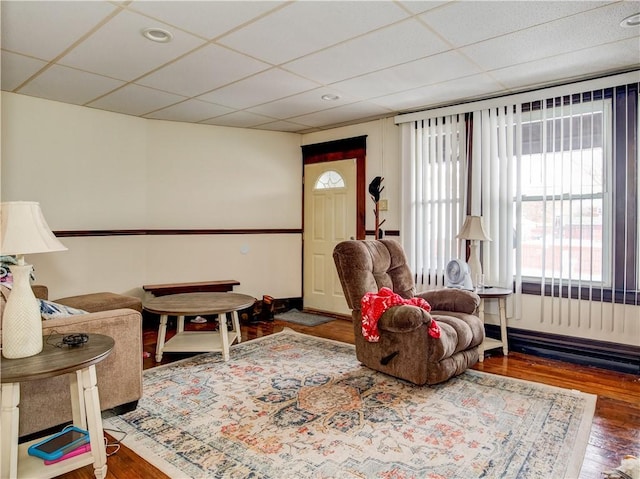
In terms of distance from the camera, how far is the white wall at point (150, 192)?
157 inches

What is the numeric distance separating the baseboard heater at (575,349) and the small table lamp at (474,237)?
601 millimetres

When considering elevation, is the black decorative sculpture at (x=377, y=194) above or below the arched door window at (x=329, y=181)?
below

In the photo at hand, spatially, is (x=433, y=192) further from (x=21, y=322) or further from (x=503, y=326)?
(x=21, y=322)

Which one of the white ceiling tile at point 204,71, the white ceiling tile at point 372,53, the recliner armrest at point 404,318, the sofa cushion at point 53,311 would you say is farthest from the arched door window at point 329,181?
the sofa cushion at point 53,311

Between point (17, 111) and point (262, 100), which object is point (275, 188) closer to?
point (262, 100)

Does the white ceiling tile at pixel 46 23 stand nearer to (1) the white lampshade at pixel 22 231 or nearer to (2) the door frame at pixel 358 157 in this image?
(1) the white lampshade at pixel 22 231

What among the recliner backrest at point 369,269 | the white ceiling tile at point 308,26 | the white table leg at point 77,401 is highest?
the white ceiling tile at point 308,26

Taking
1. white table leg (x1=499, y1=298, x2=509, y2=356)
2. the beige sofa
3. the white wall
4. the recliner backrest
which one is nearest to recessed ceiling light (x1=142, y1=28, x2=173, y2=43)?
the beige sofa

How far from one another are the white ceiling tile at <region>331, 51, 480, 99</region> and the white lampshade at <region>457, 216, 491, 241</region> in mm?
1255

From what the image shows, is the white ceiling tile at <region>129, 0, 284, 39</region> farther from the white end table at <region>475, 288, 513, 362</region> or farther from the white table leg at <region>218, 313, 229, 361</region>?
the white end table at <region>475, 288, 513, 362</region>

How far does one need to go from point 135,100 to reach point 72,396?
9.78 feet

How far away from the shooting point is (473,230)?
3707mm

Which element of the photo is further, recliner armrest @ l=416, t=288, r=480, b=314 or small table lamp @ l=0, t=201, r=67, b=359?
recliner armrest @ l=416, t=288, r=480, b=314

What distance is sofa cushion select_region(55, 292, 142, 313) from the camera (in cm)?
363
